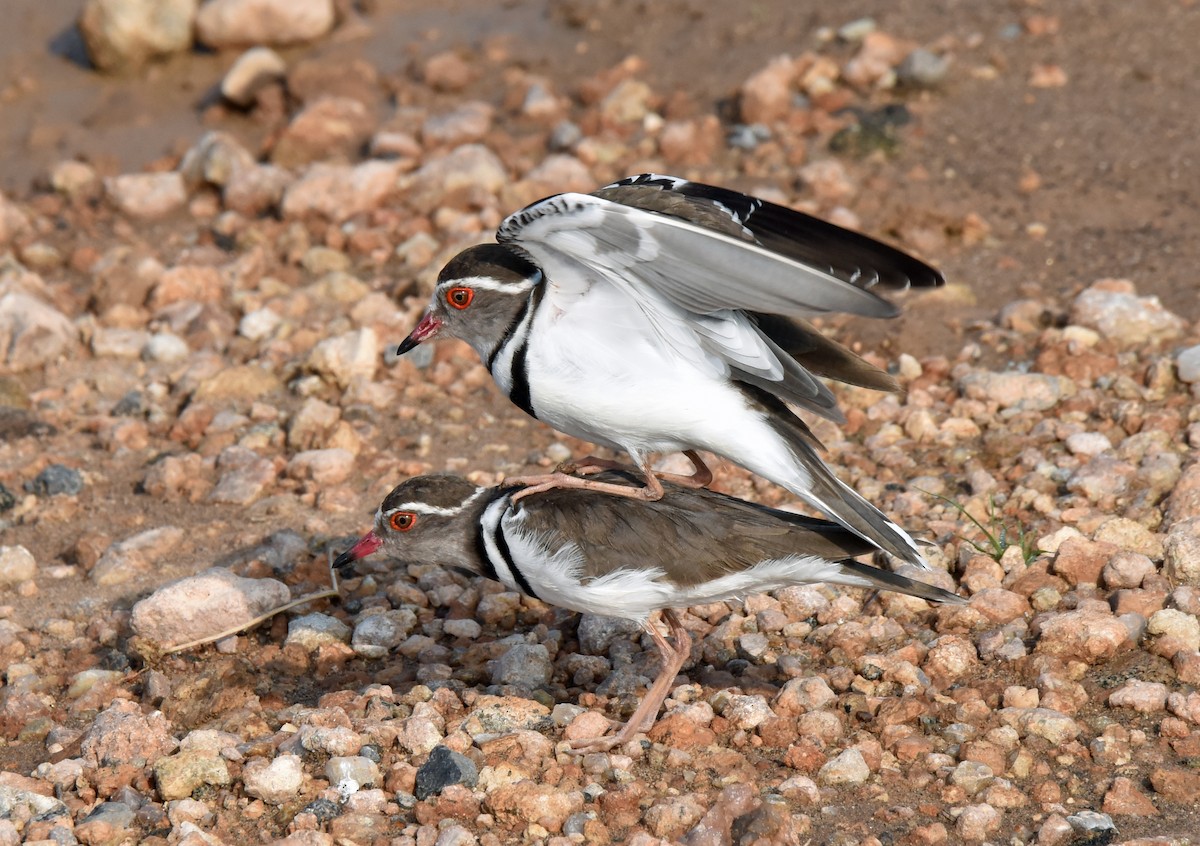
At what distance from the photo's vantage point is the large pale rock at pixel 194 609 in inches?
239

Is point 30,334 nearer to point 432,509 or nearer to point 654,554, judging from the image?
point 432,509

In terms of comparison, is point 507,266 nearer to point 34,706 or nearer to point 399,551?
point 399,551

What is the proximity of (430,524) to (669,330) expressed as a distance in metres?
1.29

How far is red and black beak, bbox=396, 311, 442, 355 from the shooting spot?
618 centimetres

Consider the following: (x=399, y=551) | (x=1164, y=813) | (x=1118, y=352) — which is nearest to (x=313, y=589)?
(x=399, y=551)

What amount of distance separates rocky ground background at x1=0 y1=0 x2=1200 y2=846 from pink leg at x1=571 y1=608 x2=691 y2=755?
7 cm

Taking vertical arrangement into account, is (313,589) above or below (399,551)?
below

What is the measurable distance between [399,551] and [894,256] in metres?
2.33

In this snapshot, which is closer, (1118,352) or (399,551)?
(399,551)

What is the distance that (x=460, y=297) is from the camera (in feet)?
19.6

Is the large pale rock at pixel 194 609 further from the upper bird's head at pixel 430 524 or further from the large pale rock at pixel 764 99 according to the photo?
the large pale rock at pixel 764 99

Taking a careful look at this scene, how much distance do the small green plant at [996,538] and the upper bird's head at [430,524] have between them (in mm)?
2148

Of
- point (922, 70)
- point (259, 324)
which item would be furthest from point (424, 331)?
point (922, 70)

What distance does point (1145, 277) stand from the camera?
27.4ft
